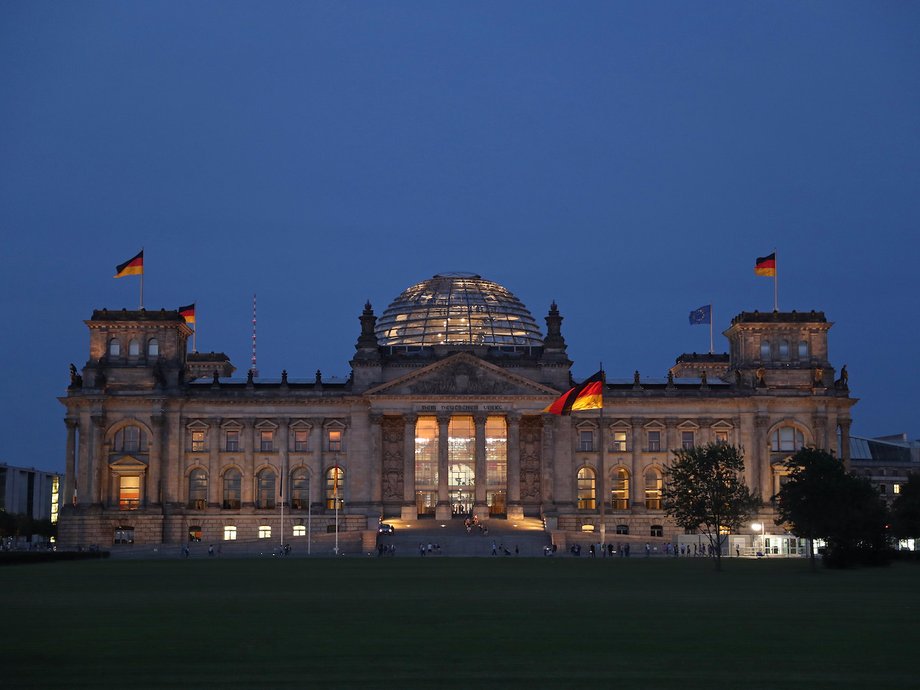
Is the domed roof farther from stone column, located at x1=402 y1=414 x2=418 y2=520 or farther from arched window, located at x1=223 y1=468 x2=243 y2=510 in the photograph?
arched window, located at x1=223 y1=468 x2=243 y2=510

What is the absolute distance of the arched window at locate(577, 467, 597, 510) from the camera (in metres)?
144

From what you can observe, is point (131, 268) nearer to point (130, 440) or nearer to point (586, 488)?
point (130, 440)

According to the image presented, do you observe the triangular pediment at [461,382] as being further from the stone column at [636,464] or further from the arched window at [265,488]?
the arched window at [265,488]

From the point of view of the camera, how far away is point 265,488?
14438 centimetres

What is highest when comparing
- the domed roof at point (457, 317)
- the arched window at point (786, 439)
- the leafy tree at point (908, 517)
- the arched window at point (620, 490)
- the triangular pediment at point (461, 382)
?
the domed roof at point (457, 317)

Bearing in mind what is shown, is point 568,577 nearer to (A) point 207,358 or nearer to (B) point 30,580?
(B) point 30,580

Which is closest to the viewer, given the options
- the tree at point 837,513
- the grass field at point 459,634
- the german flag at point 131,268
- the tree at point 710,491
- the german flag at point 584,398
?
the grass field at point 459,634

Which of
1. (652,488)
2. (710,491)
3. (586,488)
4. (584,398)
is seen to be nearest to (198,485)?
(586,488)

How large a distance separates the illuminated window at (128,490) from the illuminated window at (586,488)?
148ft

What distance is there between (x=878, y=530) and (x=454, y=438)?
66.4 metres

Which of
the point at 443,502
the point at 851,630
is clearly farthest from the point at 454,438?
the point at 851,630

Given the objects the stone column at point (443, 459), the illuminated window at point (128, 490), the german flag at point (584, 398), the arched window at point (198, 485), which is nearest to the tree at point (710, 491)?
the german flag at point (584, 398)

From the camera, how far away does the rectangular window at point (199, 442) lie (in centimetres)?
14362

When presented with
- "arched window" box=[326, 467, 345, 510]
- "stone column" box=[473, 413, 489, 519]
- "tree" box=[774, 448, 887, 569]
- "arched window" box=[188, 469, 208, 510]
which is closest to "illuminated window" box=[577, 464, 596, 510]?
"stone column" box=[473, 413, 489, 519]
